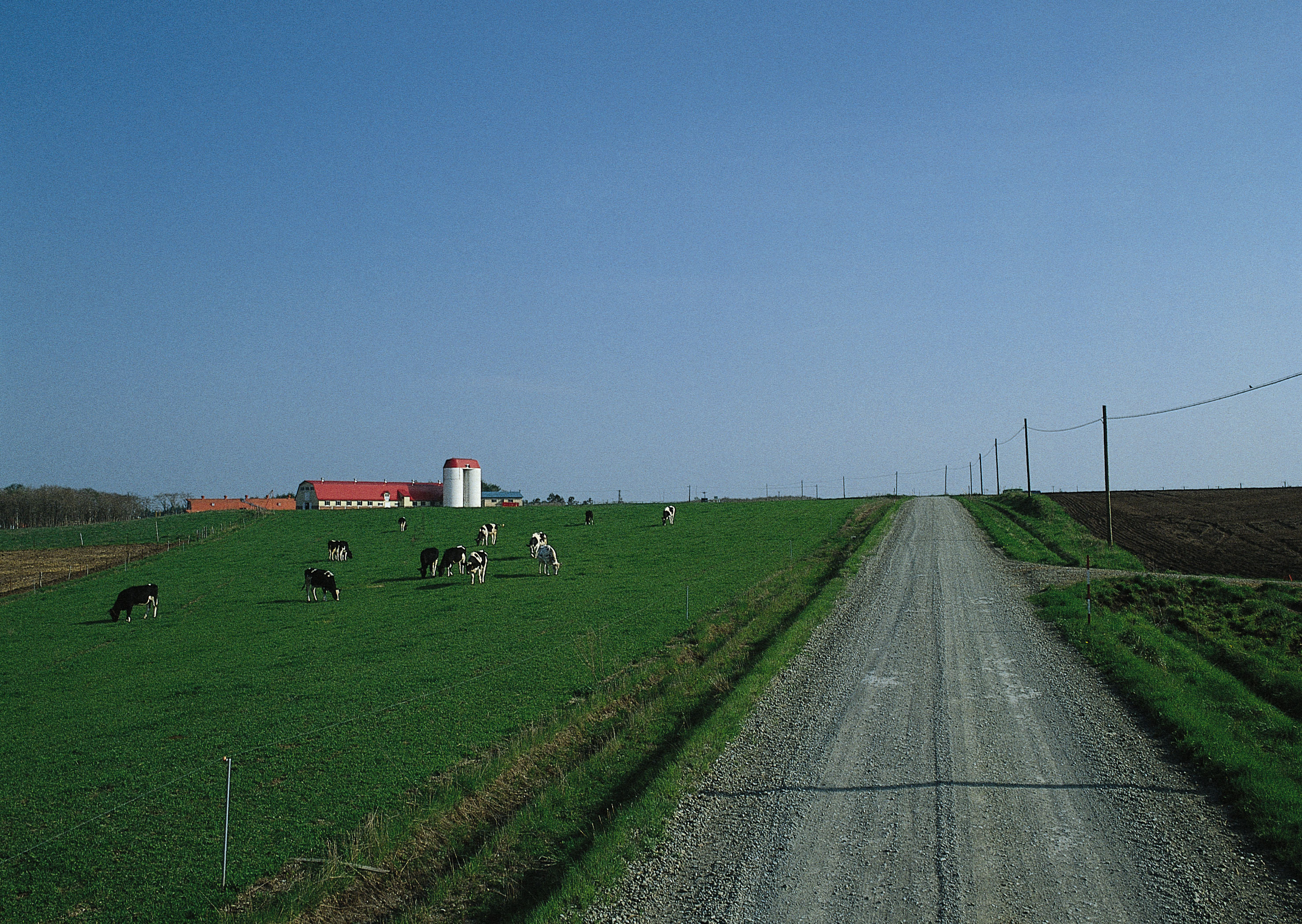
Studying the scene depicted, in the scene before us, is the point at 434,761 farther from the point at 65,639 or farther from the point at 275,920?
the point at 65,639

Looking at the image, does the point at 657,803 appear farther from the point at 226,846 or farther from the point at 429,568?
the point at 429,568

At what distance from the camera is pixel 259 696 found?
691 inches

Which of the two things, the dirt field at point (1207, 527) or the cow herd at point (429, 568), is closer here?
the cow herd at point (429, 568)

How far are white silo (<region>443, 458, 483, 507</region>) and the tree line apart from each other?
44487 millimetres

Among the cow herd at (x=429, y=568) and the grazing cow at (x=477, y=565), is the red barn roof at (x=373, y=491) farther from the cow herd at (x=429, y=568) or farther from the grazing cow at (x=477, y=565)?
the grazing cow at (x=477, y=565)

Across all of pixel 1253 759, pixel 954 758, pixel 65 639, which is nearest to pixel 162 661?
pixel 65 639

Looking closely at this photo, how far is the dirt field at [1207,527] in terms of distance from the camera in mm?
40469

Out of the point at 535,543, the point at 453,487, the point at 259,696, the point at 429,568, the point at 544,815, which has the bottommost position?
the point at 259,696

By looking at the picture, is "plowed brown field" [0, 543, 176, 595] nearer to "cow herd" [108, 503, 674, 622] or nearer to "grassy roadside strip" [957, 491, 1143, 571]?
"cow herd" [108, 503, 674, 622]

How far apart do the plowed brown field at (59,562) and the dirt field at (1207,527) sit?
205 feet

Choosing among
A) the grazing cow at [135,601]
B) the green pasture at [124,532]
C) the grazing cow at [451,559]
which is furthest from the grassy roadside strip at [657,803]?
the green pasture at [124,532]

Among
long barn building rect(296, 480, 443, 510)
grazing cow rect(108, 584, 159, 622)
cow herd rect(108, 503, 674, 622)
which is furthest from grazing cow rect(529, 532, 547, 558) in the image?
long barn building rect(296, 480, 443, 510)

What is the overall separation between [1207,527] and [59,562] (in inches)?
3246

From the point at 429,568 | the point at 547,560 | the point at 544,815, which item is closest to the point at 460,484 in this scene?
the point at 429,568
